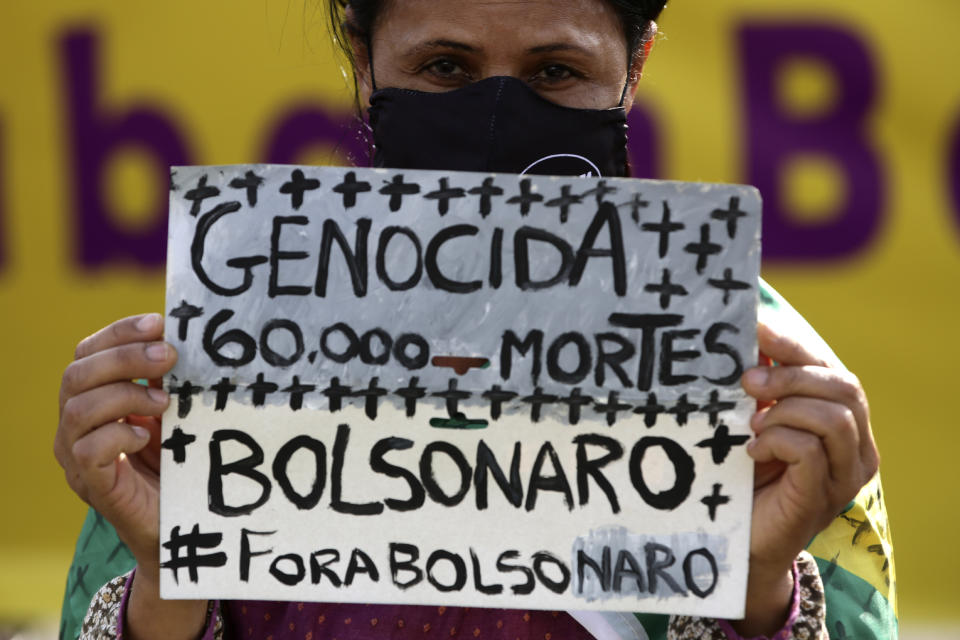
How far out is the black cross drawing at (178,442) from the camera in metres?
1.58

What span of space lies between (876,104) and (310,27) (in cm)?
195

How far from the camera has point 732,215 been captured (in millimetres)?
1574

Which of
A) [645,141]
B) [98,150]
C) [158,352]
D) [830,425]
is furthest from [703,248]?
[98,150]

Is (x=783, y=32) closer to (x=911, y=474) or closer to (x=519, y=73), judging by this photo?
(x=911, y=474)

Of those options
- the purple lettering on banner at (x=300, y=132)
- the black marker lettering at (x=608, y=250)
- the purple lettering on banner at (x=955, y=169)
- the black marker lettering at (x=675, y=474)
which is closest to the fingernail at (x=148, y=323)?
the black marker lettering at (x=608, y=250)

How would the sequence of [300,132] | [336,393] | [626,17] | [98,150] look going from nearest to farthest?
[336,393] < [626,17] < [300,132] < [98,150]

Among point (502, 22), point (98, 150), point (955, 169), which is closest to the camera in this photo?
point (502, 22)

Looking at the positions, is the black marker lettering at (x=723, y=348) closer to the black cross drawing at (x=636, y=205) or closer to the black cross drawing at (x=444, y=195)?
the black cross drawing at (x=636, y=205)

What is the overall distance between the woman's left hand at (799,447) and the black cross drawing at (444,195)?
17.5 inches

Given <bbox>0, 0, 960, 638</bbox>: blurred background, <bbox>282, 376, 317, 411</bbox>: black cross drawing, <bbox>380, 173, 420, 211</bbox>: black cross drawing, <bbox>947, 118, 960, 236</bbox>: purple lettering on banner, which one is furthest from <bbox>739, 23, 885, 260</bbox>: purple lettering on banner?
<bbox>282, 376, 317, 411</bbox>: black cross drawing

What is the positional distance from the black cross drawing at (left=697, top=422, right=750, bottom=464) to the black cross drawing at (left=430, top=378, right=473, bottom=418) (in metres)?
0.32

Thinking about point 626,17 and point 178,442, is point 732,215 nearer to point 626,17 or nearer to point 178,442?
point 626,17

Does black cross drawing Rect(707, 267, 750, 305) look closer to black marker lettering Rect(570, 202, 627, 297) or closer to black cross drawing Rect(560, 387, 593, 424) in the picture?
black marker lettering Rect(570, 202, 627, 297)

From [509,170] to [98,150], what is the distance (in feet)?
8.83
